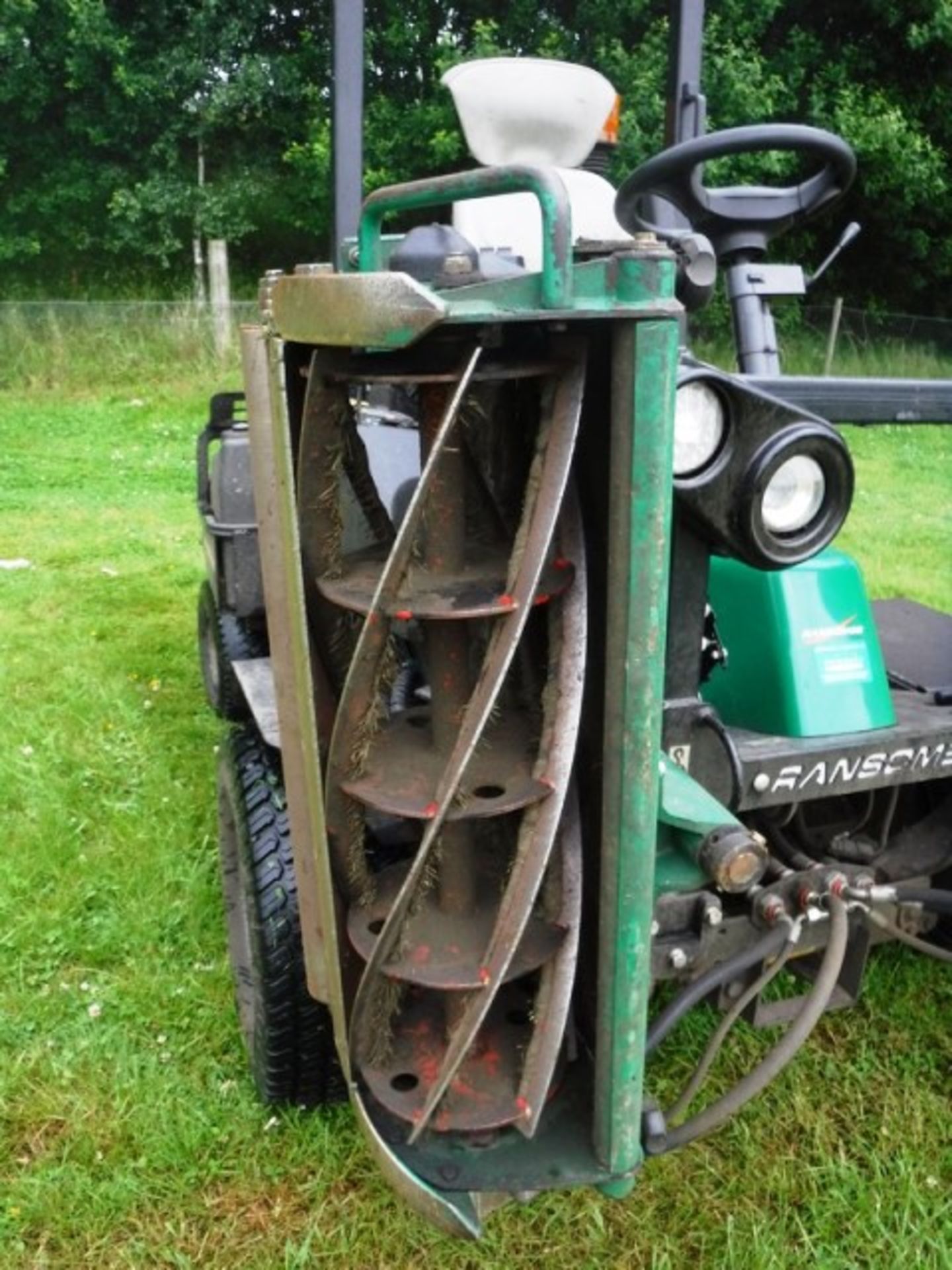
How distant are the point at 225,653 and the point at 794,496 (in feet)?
6.50

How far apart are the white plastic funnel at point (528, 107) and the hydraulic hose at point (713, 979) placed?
1.66 meters

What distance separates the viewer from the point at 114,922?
2707 millimetres

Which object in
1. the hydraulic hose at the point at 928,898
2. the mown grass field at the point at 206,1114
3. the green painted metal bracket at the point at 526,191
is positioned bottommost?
the mown grass field at the point at 206,1114

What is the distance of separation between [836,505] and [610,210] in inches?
53.8

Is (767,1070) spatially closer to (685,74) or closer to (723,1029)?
(723,1029)

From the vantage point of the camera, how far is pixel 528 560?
1.26 metres

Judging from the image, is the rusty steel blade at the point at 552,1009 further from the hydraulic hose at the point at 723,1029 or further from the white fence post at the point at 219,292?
the white fence post at the point at 219,292

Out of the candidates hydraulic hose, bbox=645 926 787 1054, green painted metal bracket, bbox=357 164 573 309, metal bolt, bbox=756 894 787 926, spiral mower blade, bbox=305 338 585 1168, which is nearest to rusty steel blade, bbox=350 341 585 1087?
spiral mower blade, bbox=305 338 585 1168

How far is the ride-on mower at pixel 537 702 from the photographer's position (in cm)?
126

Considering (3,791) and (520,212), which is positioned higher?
(520,212)

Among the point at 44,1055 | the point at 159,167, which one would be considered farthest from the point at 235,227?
the point at 44,1055

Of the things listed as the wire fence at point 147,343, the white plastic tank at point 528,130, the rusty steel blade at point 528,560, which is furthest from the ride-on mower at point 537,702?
the wire fence at point 147,343

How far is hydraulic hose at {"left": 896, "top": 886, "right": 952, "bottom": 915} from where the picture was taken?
1.88 metres

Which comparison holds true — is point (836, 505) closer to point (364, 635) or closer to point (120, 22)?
point (364, 635)
